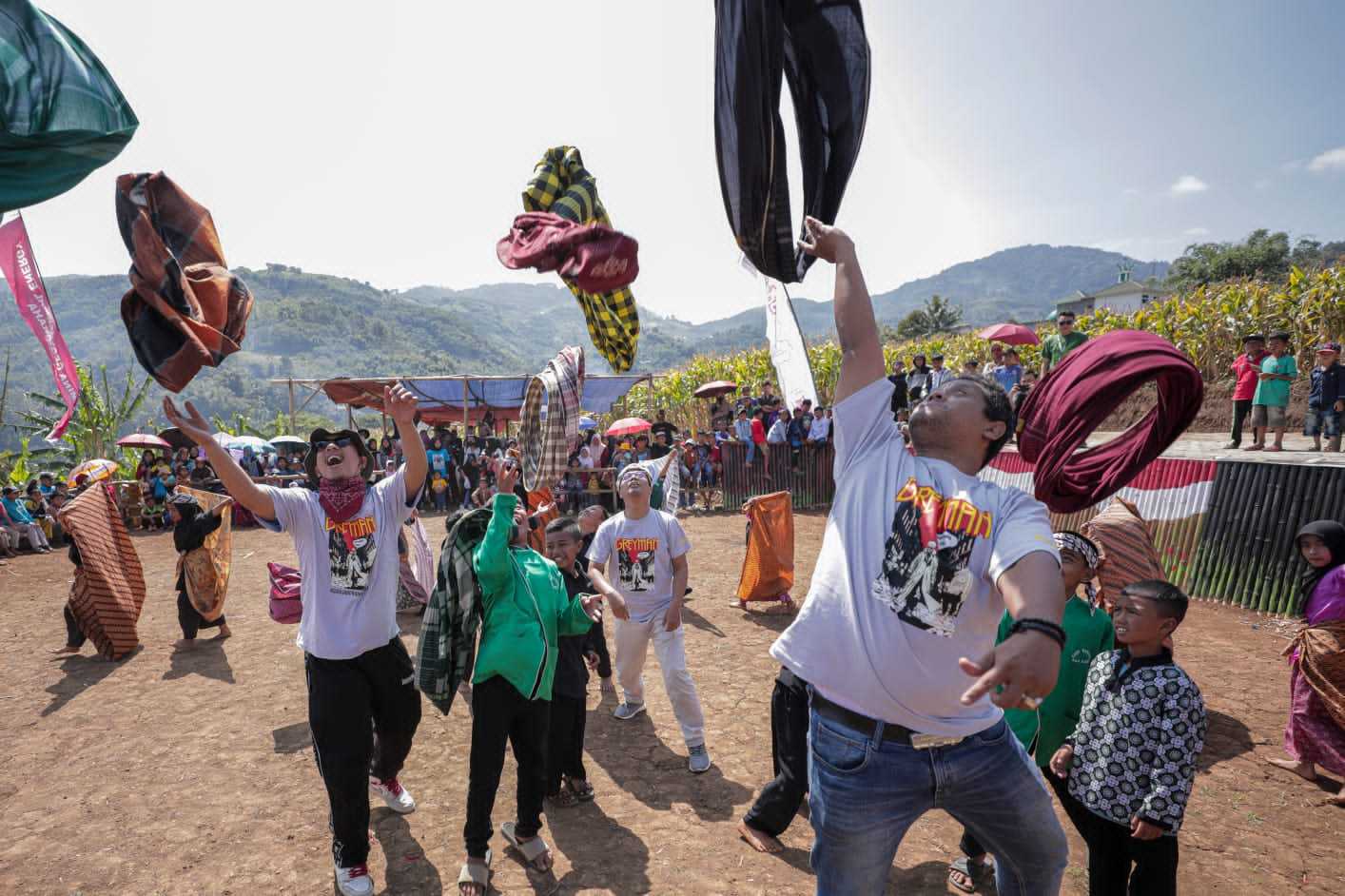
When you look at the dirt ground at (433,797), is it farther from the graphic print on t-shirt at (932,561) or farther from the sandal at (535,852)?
the graphic print on t-shirt at (932,561)

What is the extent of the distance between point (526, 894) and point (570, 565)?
180 centimetres

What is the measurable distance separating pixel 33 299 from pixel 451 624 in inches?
437

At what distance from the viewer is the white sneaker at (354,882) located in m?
3.26

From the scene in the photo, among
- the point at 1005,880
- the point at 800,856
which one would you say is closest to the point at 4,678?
the point at 800,856

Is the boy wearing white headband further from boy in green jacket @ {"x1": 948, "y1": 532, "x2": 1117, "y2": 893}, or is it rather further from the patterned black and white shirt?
the patterned black and white shirt

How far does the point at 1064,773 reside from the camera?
2.85m

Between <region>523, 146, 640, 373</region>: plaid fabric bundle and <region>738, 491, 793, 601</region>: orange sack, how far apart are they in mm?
4755

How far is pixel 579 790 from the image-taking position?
4145mm

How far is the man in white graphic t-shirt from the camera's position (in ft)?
5.93

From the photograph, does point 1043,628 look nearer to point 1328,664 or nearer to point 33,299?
point 1328,664

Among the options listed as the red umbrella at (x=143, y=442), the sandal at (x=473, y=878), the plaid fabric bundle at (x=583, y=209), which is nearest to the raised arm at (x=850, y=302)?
the plaid fabric bundle at (x=583, y=209)

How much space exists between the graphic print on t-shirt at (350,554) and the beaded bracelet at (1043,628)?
3.01m

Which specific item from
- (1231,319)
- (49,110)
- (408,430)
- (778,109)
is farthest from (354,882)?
(1231,319)

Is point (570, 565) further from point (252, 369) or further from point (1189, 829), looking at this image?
point (252, 369)
